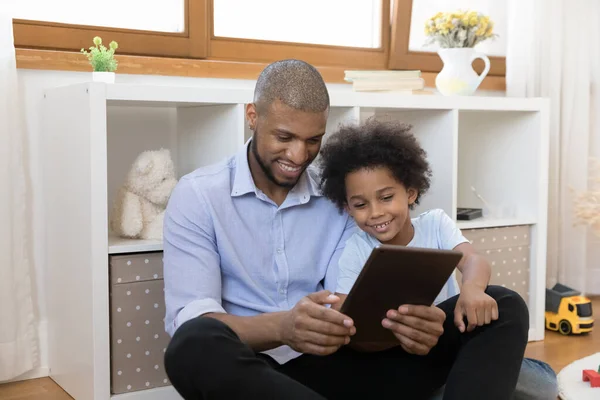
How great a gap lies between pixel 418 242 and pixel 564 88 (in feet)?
5.37

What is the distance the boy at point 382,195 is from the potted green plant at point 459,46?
845mm

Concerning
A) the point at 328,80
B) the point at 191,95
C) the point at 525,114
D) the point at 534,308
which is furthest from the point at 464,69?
the point at 191,95

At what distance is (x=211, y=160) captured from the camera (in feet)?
6.79

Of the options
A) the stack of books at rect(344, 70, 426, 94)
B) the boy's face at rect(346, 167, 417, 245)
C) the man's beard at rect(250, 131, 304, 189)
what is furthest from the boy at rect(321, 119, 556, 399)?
the stack of books at rect(344, 70, 426, 94)

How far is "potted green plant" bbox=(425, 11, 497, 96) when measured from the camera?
248 cm

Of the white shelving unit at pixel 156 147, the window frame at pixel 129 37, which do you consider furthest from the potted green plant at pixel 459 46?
the window frame at pixel 129 37

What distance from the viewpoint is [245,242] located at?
5.36 ft

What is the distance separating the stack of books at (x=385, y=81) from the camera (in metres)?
2.26

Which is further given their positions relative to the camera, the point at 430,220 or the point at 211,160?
the point at 211,160

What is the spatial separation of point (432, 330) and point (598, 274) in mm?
2077

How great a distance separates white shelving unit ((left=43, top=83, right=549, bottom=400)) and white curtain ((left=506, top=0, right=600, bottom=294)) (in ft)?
1.42

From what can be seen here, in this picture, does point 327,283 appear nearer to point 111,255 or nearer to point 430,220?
point 430,220

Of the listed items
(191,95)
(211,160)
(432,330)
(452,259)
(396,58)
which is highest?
(396,58)

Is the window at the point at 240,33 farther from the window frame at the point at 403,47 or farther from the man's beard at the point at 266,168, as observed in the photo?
the man's beard at the point at 266,168
